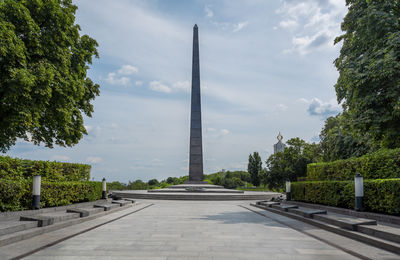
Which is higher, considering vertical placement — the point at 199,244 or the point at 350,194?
the point at 350,194

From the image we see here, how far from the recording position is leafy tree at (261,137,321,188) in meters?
45.1

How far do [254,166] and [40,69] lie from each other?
185ft

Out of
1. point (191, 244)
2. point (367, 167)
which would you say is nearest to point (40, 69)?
point (191, 244)

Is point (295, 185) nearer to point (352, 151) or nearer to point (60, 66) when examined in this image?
point (352, 151)

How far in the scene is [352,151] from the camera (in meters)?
20.3

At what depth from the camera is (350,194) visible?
12047 millimetres

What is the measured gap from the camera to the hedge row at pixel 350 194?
31.4ft

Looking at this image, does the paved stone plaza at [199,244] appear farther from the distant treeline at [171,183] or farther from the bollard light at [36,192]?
the distant treeline at [171,183]

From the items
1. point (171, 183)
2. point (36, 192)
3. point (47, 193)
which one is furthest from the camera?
point (171, 183)

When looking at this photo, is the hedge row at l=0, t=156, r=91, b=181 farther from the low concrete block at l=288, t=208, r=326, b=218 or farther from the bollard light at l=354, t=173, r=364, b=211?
the bollard light at l=354, t=173, r=364, b=211

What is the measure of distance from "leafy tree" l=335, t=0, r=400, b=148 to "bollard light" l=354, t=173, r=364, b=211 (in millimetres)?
3100

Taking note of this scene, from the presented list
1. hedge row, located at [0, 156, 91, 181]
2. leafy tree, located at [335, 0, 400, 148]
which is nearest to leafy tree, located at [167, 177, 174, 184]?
hedge row, located at [0, 156, 91, 181]

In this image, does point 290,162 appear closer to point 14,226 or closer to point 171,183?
point 171,183

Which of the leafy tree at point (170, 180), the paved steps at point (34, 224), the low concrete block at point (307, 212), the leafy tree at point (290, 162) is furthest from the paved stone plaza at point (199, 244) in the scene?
the leafy tree at point (170, 180)
